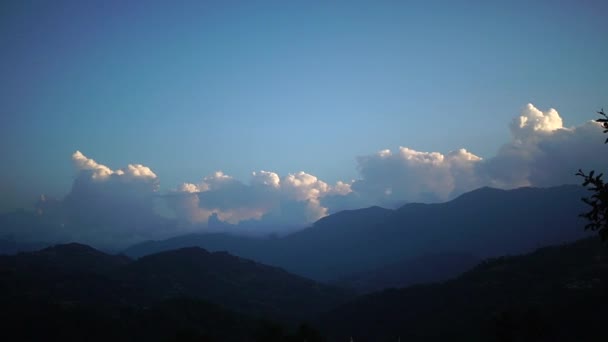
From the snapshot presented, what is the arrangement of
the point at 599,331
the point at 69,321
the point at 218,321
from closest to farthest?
1. the point at 599,331
2. the point at 69,321
3. the point at 218,321

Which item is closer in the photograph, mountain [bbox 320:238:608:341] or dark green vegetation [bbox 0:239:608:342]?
mountain [bbox 320:238:608:341]

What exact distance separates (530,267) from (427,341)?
82947 millimetres

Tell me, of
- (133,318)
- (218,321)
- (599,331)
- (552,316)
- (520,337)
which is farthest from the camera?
(218,321)

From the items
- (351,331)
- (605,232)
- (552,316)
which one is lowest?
(351,331)

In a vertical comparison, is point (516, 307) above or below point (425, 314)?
above

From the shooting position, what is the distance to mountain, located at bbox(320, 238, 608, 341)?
10894 centimetres

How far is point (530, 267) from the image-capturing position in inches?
7461

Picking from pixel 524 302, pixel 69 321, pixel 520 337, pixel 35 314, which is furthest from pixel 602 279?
pixel 35 314

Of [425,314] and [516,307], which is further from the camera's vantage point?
[425,314]

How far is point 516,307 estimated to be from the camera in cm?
12031

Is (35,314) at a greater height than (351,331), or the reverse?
(35,314)

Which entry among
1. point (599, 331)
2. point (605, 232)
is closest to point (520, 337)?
point (599, 331)

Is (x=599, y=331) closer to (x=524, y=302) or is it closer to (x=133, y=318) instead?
(x=524, y=302)

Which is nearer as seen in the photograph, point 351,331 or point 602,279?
point 602,279
